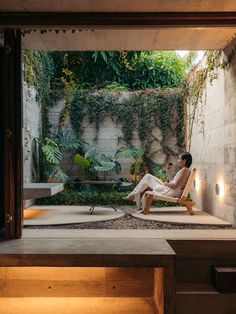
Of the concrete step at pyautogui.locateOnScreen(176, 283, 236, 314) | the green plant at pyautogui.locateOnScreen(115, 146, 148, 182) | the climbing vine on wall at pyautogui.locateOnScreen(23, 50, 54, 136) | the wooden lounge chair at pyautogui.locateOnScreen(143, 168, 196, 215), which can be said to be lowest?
the concrete step at pyautogui.locateOnScreen(176, 283, 236, 314)

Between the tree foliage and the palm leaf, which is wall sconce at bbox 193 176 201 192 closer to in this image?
the palm leaf

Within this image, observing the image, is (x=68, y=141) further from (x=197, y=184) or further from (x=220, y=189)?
(x=220, y=189)

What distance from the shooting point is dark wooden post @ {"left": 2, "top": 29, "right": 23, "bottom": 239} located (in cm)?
447

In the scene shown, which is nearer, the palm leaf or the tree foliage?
the palm leaf

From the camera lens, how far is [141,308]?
4070mm

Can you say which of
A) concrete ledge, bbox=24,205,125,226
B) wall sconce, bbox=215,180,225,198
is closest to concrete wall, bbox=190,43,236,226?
wall sconce, bbox=215,180,225,198

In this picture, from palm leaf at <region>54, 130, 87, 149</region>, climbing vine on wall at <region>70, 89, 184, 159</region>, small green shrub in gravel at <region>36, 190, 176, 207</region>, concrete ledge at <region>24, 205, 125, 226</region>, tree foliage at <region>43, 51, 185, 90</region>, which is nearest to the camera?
concrete ledge at <region>24, 205, 125, 226</region>

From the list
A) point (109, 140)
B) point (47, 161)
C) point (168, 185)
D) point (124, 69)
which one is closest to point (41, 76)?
point (47, 161)

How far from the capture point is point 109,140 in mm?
9273

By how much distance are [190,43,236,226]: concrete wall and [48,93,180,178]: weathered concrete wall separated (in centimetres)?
125

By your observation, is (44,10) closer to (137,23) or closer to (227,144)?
(137,23)

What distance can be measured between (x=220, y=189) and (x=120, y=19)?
326cm

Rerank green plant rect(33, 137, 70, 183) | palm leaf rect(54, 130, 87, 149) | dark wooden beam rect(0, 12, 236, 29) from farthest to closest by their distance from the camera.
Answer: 1. palm leaf rect(54, 130, 87, 149)
2. green plant rect(33, 137, 70, 183)
3. dark wooden beam rect(0, 12, 236, 29)

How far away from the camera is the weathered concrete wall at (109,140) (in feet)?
30.2
